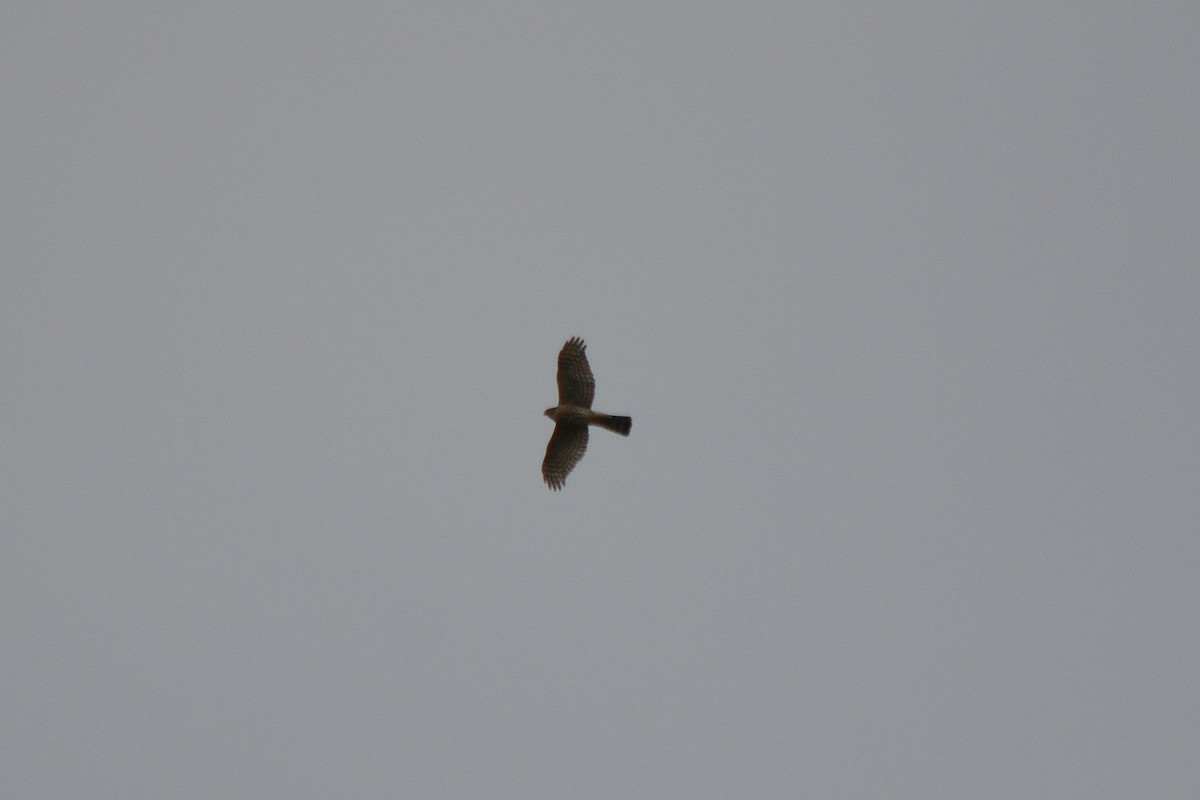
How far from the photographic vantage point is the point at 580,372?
3500 cm

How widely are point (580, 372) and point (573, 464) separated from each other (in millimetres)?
2309

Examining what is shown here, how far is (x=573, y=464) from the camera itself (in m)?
36.1

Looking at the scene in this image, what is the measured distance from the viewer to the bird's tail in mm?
34438

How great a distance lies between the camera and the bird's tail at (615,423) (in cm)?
3444

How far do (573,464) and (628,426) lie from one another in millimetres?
2212

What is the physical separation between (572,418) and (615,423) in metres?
1.21

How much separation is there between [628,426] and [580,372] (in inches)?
63.8

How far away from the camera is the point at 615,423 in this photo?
113 ft

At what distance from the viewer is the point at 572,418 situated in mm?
35344

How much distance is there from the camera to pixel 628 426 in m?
34.5

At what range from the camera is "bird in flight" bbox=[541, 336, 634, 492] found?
3475 cm

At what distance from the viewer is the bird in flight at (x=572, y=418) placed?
34750mm
